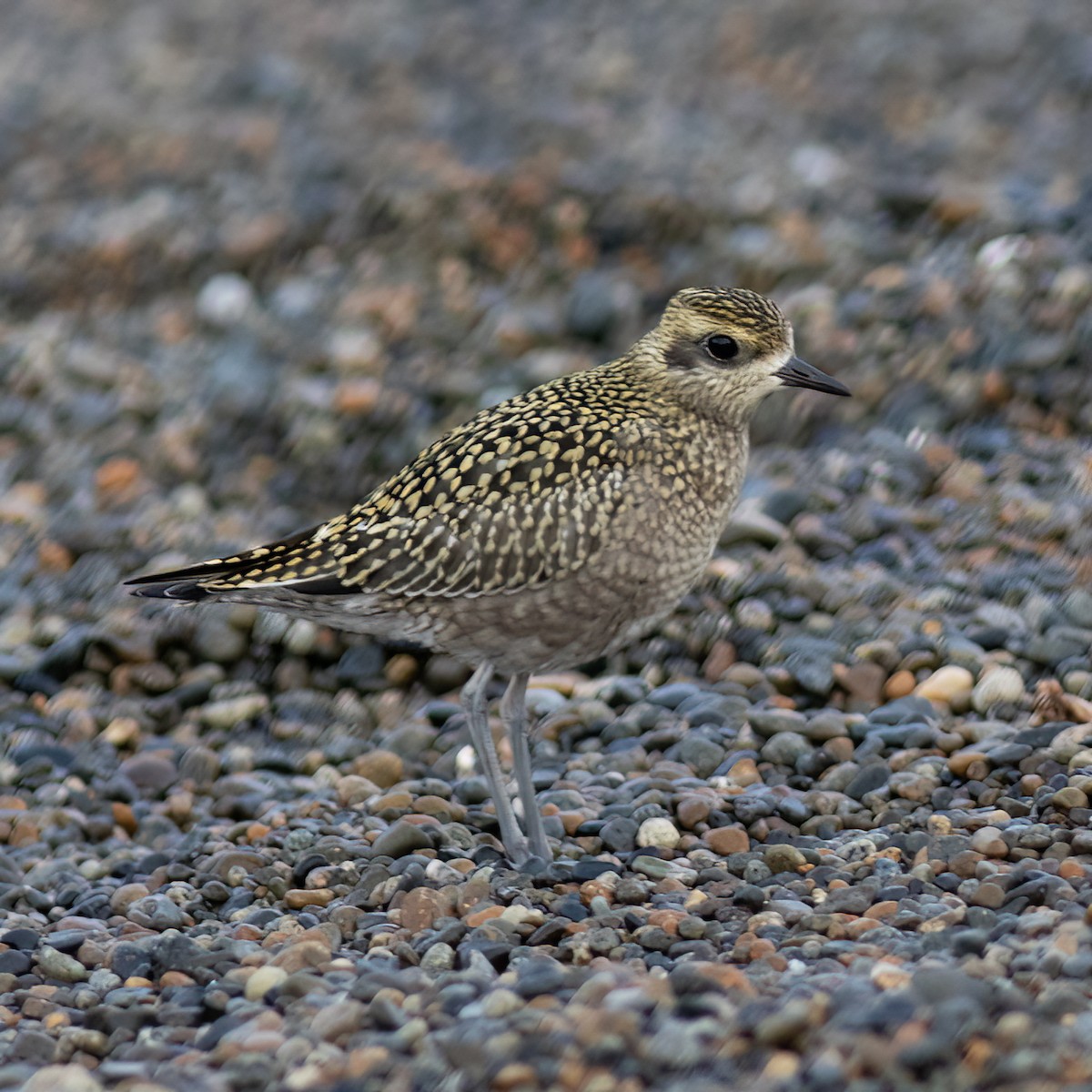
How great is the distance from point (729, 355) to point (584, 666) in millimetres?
2029

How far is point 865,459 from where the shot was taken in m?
8.69

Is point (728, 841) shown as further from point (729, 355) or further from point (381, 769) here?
point (729, 355)

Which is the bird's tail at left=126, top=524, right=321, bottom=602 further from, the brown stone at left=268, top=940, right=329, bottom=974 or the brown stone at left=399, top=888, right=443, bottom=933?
the brown stone at left=268, top=940, right=329, bottom=974

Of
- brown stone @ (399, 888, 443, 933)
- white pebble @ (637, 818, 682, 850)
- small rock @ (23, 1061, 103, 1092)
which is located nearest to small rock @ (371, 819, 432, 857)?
brown stone @ (399, 888, 443, 933)

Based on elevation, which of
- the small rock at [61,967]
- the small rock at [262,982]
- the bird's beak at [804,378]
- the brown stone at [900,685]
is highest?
the bird's beak at [804,378]

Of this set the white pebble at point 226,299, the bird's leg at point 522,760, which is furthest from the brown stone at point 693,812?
the white pebble at point 226,299

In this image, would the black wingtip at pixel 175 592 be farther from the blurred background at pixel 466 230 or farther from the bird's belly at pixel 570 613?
the blurred background at pixel 466 230

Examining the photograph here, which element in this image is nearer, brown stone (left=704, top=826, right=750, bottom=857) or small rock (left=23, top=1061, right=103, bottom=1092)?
small rock (left=23, top=1061, right=103, bottom=1092)

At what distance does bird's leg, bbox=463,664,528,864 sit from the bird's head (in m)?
1.26

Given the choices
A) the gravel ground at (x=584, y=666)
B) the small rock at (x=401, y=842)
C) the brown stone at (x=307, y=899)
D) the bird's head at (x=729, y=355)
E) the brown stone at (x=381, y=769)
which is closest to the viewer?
the gravel ground at (x=584, y=666)

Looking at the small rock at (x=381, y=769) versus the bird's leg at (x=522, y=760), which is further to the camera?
the small rock at (x=381, y=769)

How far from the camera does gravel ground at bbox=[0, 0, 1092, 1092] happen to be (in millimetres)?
4645

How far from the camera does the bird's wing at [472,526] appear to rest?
5727mm

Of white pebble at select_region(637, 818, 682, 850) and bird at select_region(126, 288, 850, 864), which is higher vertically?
bird at select_region(126, 288, 850, 864)
